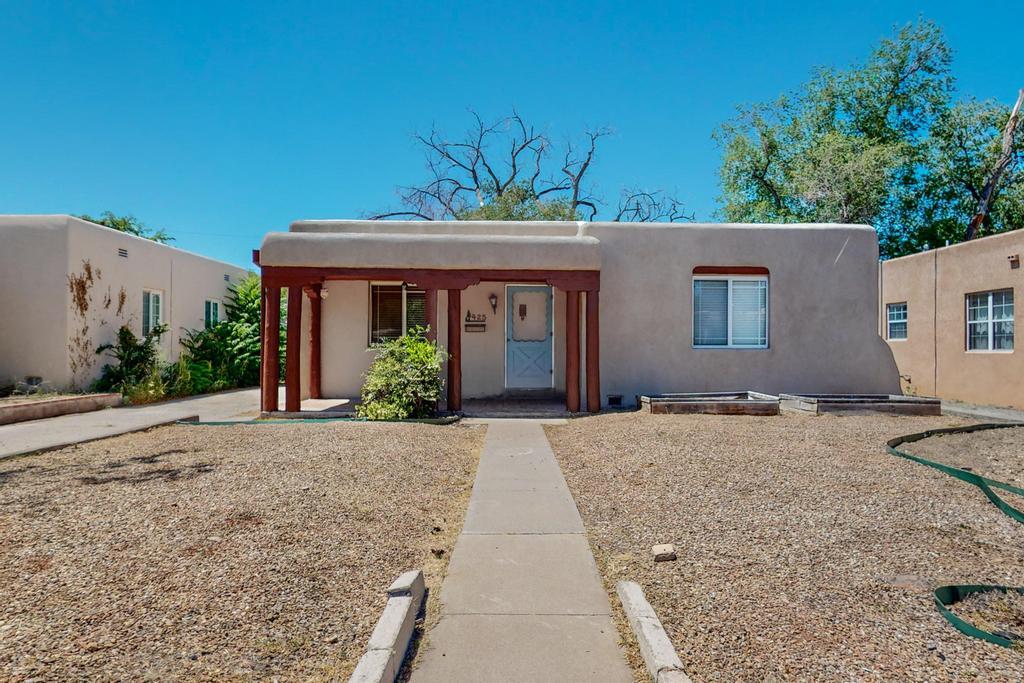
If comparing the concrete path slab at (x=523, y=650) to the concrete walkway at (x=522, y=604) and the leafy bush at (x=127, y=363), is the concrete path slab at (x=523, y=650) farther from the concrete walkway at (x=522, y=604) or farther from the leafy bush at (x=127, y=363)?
the leafy bush at (x=127, y=363)

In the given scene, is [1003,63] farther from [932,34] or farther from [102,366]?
[102,366]

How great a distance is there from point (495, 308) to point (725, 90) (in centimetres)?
1933

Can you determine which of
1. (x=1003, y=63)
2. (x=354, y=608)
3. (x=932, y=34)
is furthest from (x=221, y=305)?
(x=1003, y=63)

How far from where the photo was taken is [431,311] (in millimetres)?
9797

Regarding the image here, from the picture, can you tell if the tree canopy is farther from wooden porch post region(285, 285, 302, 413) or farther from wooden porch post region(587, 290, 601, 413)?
wooden porch post region(587, 290, 601, 413)

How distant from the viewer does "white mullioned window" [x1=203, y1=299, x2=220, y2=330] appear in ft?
54.6

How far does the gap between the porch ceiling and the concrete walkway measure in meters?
5.39

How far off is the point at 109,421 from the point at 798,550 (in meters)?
9.89

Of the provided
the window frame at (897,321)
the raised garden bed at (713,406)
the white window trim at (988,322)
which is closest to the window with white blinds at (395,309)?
the raised garden bed at (713,406)

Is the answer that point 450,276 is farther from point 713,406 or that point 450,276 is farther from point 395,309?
point 713,406

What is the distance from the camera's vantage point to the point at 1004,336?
1195 cm

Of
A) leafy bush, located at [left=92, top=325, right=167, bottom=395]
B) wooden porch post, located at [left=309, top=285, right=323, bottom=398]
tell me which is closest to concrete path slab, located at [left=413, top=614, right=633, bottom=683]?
wooden porch post, located at [left=309, top=285, right=323, bottom=398]

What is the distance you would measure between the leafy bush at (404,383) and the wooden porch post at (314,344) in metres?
2.72

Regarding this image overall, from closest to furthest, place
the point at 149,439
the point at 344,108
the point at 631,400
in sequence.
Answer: the point at 149,439 → the point at 631,400 → the point at 344,108
